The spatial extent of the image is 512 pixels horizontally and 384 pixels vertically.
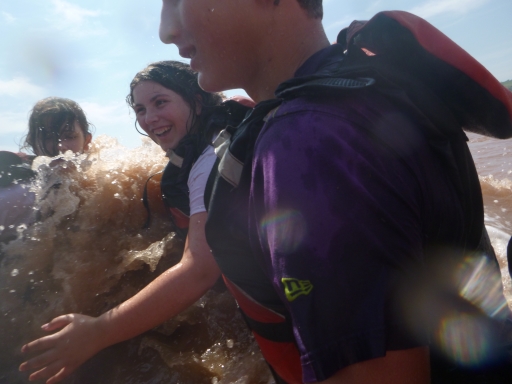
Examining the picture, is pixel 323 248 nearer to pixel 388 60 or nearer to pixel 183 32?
pixel 388 60

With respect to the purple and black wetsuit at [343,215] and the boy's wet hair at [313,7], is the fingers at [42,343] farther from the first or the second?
the boy's wet hair at [313,7]

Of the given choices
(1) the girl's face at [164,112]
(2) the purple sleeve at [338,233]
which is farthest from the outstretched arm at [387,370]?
(1) the girl's face at [164,112]

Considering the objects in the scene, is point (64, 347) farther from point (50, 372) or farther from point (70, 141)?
point (70, 141)

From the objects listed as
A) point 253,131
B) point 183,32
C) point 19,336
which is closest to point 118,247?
point 19,336

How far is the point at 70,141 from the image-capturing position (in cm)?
381

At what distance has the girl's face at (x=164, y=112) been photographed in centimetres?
262

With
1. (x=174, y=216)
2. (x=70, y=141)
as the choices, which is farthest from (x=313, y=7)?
(x=70, y=141)

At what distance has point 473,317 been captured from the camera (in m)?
0.85

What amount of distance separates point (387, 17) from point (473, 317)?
0.74 m

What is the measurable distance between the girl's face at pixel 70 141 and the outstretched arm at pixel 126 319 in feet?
8.69

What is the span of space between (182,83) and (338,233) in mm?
Answer: 2371

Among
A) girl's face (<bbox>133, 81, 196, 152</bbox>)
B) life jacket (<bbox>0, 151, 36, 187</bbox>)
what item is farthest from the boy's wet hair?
life jacket (<bbox>0, 151, 36, 187</bbox>)

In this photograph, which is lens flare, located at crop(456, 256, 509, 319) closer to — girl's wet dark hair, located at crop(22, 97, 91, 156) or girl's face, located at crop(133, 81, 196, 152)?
girl's face, located at crop(133, 81, 196, 152)

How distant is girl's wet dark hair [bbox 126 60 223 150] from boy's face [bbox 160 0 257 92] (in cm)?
147
